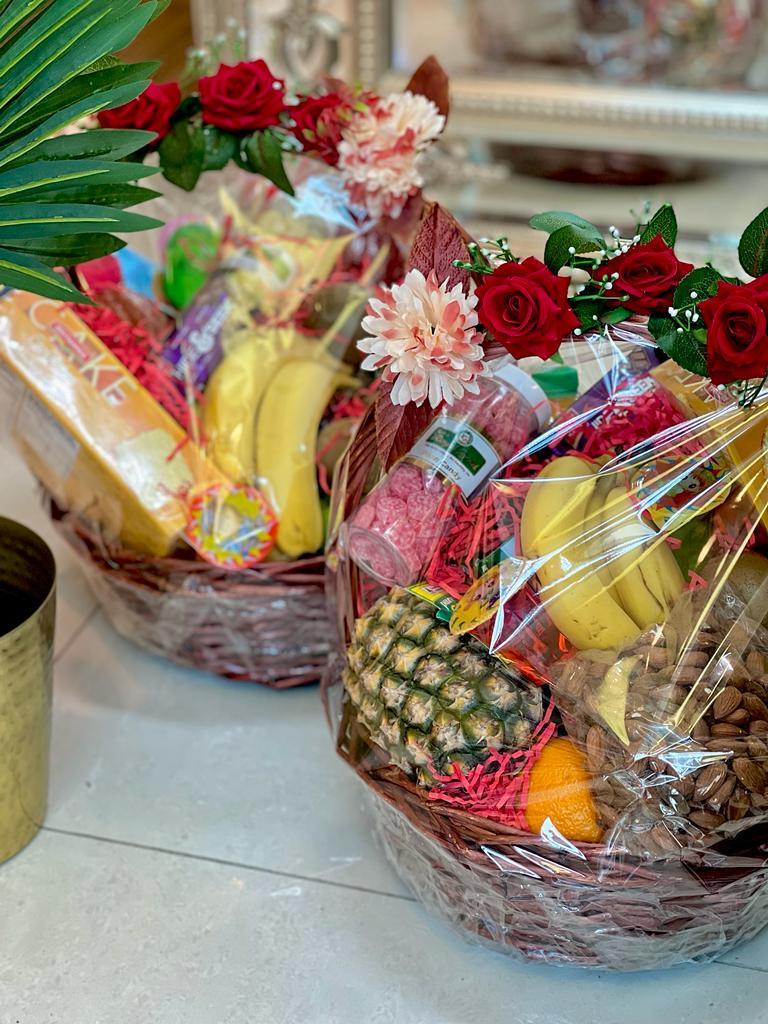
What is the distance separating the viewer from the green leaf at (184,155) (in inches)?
43.8

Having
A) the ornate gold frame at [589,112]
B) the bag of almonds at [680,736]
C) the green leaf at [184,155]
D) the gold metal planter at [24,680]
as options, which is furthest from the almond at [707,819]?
the ornate gold frame at [589,112]

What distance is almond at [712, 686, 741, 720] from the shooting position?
775mm

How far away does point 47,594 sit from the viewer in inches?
36.4

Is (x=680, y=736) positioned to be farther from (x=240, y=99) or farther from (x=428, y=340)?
(x=240, y=99)

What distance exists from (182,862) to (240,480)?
0.36 metres

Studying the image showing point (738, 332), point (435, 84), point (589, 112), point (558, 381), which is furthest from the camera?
point (589, 112)

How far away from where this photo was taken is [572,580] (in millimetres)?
814

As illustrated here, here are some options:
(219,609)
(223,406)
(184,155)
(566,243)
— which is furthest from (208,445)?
(566,243)

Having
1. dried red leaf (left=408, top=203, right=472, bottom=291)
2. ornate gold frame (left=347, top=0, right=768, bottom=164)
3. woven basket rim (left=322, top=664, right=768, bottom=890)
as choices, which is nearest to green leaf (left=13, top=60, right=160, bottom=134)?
dried red leaf (left=408, top=203, right=472, bottom=291)

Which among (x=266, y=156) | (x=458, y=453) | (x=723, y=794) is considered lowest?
(x=723, y=794)

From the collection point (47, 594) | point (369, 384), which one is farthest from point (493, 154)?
point (47, 594)

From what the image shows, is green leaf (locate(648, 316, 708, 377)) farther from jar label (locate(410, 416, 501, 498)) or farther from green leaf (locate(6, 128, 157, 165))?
green leaf (locate(6, 128, 157, 165))

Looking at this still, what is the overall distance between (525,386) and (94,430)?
0.41 m

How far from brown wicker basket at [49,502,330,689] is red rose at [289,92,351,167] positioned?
0.40 metres
